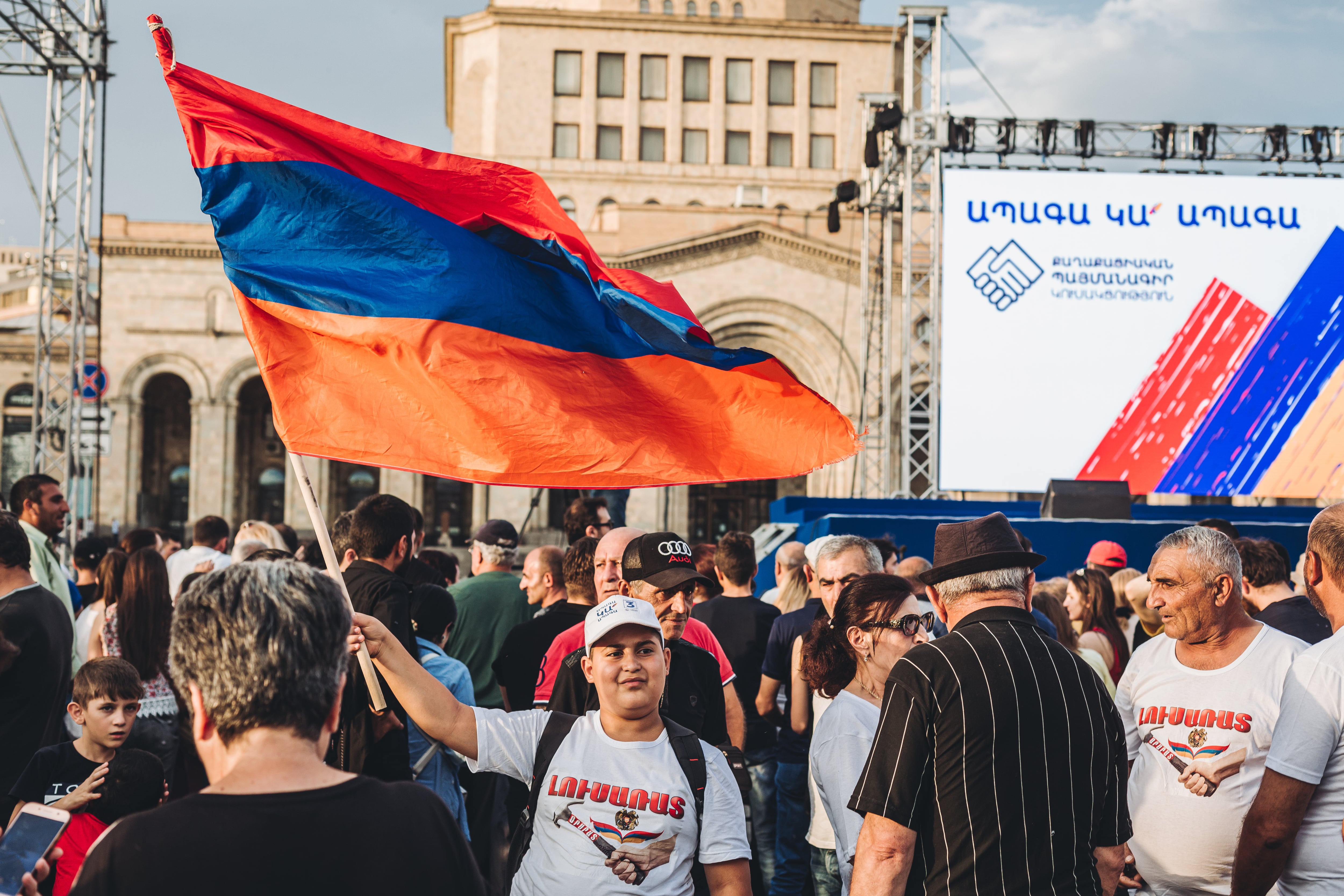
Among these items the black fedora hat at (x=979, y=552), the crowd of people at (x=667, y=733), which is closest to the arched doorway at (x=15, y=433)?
the crowd of people at (x=667, y=733)

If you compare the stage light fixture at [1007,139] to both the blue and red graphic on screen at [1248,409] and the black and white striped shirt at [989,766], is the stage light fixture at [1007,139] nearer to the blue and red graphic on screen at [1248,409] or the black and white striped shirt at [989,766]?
the blue and red graphic on screen at [1248,409]

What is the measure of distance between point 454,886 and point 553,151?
153ft

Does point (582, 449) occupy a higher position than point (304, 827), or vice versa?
point (582, 449)

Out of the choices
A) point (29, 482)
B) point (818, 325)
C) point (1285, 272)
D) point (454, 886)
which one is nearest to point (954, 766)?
point (454, 886)

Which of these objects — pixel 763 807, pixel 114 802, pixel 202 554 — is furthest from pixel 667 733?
pixel 202 554

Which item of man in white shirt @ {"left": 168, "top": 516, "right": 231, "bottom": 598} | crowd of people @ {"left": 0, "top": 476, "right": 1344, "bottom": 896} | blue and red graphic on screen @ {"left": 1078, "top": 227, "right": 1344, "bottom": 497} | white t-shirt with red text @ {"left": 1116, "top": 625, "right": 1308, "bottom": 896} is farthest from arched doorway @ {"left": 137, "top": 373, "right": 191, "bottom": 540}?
white t-shirt with red text @ {"left": 1116, "top": 625, "right": 1308, "bottom": 896}

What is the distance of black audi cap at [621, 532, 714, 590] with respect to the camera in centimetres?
419

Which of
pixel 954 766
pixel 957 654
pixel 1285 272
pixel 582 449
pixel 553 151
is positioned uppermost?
pixel 553 151

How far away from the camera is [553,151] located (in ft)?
152

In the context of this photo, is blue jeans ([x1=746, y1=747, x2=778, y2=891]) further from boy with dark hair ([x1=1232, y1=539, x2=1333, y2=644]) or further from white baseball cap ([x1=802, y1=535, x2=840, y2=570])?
boy with dark hair ([x1=1232, y1=539, x2=1333, y2=644])

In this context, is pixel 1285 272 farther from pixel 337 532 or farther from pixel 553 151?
pixel 553 151

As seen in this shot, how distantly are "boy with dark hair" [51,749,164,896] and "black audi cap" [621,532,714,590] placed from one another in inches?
71.5

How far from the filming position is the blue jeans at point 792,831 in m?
5.38

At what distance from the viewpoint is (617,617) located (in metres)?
3.14
